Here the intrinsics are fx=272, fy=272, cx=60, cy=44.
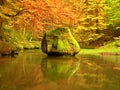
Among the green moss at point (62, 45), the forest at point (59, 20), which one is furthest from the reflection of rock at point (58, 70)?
the green moss at point (62, 45)

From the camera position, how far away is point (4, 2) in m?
12.6

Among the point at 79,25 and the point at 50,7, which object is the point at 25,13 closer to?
the point at 50,7

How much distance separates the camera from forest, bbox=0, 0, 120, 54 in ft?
41.7

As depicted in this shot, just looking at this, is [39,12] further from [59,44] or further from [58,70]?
[59,44]

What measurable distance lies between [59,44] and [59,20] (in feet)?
12.0

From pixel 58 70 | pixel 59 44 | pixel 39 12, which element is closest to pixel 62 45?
pixel 59 44

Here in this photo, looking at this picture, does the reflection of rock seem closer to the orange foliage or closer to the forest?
the orange foliage

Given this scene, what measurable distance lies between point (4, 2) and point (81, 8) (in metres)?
16.3

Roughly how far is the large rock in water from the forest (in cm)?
63

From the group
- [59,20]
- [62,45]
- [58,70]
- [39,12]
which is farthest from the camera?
[62,45]

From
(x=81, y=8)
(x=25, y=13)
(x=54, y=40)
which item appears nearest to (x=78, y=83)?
(x=25, y=13)

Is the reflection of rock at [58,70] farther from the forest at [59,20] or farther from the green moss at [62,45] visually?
the green moss at [62,45]

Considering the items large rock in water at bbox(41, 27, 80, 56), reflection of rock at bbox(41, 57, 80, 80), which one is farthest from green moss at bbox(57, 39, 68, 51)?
reflection of rock at bbox(41, 57, 80, 80)

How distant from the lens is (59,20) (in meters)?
14.3
